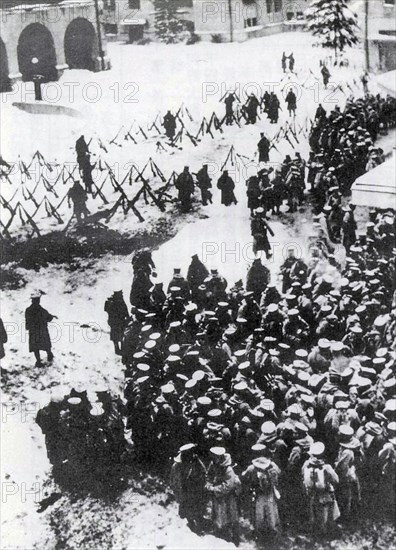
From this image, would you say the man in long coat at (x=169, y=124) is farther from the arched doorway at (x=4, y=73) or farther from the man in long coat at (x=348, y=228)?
the man in long coat at (x=348, y=228)

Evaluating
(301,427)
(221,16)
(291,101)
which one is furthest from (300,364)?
(221,16)

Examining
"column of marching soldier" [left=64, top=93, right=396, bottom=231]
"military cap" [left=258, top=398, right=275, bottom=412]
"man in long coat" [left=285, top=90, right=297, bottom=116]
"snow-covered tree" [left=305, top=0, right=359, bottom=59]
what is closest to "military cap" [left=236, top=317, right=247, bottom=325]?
"military cap" [left=258, top=398, right=275, bottom=412]

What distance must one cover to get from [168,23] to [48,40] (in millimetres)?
6056

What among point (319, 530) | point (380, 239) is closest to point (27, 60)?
point (380, 239)

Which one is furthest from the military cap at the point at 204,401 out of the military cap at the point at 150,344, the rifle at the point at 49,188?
the rifle at the point at 49,188

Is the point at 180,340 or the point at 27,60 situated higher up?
the point at 27,60

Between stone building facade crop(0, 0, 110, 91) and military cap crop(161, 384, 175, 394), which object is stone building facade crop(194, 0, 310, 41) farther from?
military cap crop(161, 384, 175, 394)

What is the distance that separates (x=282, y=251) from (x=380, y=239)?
2815 mm

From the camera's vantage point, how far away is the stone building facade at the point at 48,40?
26.7 metres

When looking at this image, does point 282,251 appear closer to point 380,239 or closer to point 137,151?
point 380,239

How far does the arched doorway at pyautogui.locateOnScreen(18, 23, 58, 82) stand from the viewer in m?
28.0

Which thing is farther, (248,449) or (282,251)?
(282,251)

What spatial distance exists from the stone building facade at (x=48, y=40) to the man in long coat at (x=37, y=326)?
18.7 metres

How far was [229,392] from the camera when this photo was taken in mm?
8453
